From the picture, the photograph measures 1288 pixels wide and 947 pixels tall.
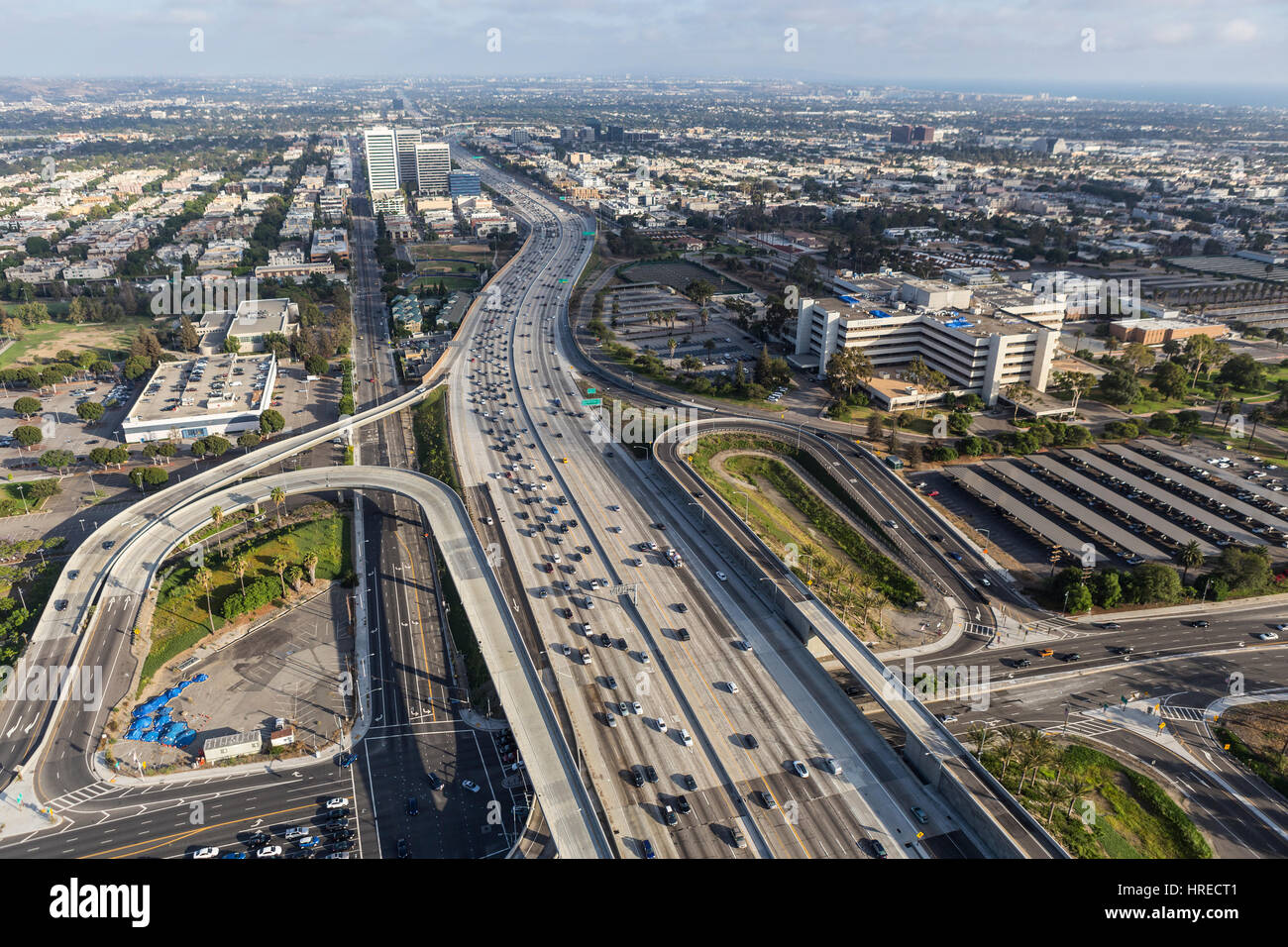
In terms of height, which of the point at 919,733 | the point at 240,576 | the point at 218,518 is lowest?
the point at 919,733

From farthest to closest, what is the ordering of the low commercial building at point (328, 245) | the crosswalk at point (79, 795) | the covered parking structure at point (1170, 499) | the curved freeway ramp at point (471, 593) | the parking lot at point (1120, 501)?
1. the low commercial building at point (328, 245)
2. the covered parking structure at point (1170, 499)
3. the parking lot at point (1120, 501)
4. the crosswalk at point (79, 795)
5. the curved freeway ramp at point (471, 593)

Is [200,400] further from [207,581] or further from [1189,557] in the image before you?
[1189,557]

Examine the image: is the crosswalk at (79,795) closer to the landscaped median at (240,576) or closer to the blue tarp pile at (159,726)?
the blue tarp pile at (159,726)

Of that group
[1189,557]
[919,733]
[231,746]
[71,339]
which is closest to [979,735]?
[919,733]

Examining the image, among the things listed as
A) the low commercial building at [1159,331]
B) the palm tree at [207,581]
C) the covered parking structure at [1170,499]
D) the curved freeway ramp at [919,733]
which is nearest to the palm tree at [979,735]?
the curved freeway ramp at [919,733]

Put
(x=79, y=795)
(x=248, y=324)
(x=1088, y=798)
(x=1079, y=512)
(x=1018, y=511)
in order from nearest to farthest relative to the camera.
Answer: (x=1088, y=798) < (x=79, y=795) < (x=1079, y=512) < (x=1018, y=511) < (x=248, y=324)

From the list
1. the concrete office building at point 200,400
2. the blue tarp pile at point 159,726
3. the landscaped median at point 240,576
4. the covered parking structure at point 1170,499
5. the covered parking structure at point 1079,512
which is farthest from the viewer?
the concrete office building at point 200,400

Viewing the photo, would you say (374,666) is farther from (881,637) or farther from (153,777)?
(881,637)

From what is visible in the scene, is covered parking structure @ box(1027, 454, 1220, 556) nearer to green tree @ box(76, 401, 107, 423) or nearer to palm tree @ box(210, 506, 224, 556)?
palm tree @ box(210, 506, 224, 556)
